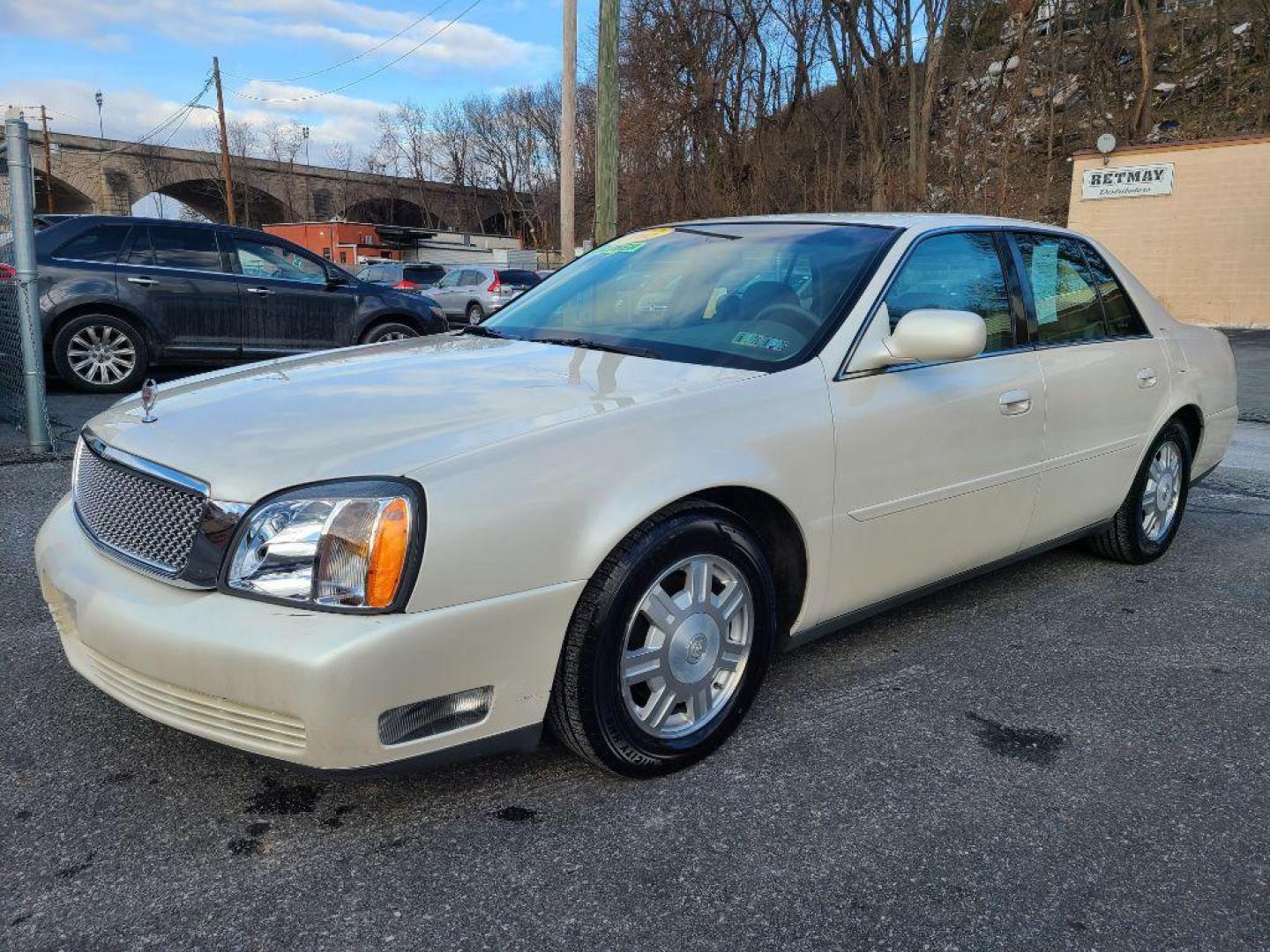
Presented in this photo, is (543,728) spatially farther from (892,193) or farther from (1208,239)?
(892,193)

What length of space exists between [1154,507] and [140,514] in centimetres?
410

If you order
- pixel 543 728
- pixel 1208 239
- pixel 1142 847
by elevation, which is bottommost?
pixel 1142 847

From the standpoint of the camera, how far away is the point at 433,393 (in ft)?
8.86

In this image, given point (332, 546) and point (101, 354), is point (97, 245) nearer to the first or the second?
point (101, 354)

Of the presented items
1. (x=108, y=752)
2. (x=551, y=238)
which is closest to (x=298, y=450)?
(x=108, y=752)

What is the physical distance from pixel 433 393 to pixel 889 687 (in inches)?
66.5

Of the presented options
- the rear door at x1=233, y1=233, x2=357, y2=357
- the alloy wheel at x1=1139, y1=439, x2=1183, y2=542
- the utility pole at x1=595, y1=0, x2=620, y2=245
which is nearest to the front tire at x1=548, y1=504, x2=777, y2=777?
the alloy wheel at x1=1139, y1=439, x2=1183, y2=542

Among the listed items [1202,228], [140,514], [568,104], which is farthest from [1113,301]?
[1202,228]

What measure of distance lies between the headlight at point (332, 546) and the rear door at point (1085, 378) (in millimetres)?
2513

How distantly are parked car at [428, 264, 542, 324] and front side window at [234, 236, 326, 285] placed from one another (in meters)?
12.9

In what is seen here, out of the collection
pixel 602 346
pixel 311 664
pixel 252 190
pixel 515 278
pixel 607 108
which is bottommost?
pixel 311 664

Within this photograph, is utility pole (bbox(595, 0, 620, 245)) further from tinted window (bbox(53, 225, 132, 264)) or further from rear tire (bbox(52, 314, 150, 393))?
rear tire (bbox(52, 314, 150, 393))

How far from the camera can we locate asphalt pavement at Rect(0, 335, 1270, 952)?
2045mm

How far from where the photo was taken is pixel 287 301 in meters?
9.82
